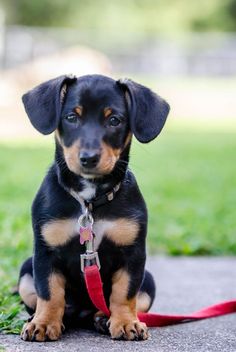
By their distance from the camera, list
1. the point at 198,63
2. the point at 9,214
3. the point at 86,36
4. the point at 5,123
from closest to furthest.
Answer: the point at 9,214 → the point at 5,123 → the point at 198,63 → the point at 86,36

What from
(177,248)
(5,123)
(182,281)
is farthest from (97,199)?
(5,123)

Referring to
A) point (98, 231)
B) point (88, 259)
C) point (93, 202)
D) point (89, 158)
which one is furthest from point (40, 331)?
point (89, 158)

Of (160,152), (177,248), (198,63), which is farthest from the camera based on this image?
(198,63)

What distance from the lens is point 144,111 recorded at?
179 inches

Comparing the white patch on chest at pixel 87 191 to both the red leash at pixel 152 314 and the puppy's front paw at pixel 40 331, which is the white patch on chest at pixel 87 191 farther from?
the puppy's front paw at pixel 40 331

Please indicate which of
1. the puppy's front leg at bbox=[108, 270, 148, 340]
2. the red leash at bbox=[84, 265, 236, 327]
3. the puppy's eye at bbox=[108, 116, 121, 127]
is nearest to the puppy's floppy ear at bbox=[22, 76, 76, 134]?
the puppy's eye at bbox=[108, 116, 121, 127]

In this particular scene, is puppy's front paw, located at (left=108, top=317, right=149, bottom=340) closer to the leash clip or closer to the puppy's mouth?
the leash clip

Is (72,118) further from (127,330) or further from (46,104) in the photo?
(127,330)

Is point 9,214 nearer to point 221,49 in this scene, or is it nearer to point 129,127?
point 129,127

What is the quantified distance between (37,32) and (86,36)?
2.90 meters

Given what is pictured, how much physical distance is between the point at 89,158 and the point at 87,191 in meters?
0.44

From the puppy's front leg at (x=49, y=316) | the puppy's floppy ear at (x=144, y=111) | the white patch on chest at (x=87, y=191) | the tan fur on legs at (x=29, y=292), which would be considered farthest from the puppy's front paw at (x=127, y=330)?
the puppy's floppy ear at (x=144, y=111)

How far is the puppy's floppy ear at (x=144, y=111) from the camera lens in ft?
14.8

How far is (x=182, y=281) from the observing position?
6867mm
